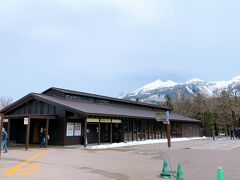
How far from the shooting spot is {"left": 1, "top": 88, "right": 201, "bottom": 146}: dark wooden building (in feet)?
87.0

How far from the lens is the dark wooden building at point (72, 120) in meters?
26.5

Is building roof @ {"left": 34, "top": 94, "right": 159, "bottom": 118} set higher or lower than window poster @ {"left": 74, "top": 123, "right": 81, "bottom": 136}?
higher

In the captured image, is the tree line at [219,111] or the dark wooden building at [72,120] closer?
the dark wooden building at [72,120]

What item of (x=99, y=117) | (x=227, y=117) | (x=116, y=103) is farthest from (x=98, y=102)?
(x=227, y=117)

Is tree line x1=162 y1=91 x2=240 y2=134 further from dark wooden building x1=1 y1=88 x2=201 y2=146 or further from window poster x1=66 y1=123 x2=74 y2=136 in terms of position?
window poster x1=66 y1=123 x2=74 y2=136

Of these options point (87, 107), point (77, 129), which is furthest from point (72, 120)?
point (87, 107)

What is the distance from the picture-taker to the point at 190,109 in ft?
216

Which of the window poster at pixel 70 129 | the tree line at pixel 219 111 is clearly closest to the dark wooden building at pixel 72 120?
the window poster at pixel 70 129

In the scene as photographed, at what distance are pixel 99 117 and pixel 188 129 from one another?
24.2 meters

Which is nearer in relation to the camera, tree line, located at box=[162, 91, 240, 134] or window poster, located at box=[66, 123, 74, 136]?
window poster, located at box=[66, 123, 74, 136]

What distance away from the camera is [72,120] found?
1090 inches

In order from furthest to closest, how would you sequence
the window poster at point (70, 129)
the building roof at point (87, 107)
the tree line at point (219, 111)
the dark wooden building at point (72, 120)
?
the tree line at point (219, 111) → the window poster at point (70, 129) → the dark wooden building at point (72, 120) → the building roof at point (87, 107)

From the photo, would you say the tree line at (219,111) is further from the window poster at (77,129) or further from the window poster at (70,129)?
the window poster at (70,129)

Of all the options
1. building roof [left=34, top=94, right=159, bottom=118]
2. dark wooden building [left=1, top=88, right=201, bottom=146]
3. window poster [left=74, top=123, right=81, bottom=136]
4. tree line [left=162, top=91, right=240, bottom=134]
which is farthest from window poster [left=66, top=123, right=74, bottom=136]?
tree line [left=162, top=91, right=240, bottom=134]
